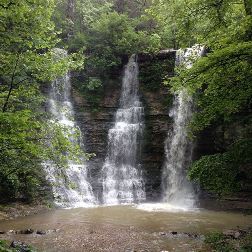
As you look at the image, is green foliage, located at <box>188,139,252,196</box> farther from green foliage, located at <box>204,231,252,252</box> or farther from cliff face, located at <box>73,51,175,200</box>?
cliff face, located at <box>73,51,175,200</box>

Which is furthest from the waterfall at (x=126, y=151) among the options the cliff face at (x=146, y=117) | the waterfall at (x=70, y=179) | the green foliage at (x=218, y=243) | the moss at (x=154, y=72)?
the green foliage at (x=218, y=243)

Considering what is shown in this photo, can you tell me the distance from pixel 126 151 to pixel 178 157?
11.1 ft

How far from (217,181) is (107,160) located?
1374cm

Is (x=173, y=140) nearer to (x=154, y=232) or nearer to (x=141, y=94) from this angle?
(x=141, y=94)

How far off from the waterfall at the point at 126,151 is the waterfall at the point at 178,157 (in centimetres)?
174

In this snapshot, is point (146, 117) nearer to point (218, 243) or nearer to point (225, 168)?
point (225, 168)

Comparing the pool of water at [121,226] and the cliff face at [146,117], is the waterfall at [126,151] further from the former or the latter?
the pool of water at [121,226]

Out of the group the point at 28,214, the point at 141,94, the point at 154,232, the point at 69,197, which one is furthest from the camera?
the point at 141,94

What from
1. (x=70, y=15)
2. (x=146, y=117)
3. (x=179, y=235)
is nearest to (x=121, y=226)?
(x=179, y=235)

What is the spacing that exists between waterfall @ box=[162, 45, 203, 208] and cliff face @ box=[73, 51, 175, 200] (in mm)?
424

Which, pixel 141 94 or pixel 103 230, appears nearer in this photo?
pixel 103 230

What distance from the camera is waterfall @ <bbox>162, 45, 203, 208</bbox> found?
21219mm

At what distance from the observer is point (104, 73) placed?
2606 centimetres

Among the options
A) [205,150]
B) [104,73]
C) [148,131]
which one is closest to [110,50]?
[104,73]
